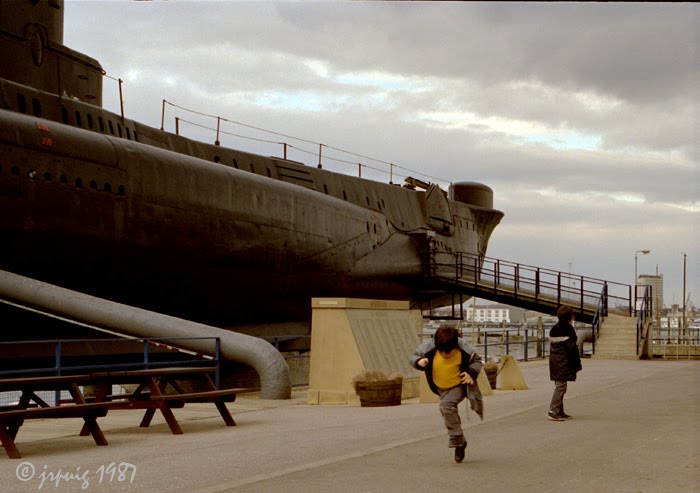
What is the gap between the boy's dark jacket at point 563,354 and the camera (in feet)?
35.5

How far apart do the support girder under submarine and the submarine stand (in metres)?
0.03

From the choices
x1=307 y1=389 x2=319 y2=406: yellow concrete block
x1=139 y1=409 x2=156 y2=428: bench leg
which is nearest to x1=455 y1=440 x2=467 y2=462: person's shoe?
x1=139 y1=409 x2=156 y2=428: bench leg

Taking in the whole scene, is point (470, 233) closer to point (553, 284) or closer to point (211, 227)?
point (553, 284)

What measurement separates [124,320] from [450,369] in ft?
26.3

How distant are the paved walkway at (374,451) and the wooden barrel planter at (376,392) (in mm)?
297

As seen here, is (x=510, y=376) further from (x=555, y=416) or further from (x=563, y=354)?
(x=555, y=416)

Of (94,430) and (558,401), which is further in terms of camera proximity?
(558,401)

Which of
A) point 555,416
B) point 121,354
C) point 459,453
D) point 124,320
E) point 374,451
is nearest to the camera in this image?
point 459,453

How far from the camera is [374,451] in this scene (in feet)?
26.7

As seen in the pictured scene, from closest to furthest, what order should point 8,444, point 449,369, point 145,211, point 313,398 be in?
point 8,444, point 449,369, point 313,398, point 145,211

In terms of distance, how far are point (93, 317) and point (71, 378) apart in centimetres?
559

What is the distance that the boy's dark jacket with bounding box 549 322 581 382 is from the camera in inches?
426

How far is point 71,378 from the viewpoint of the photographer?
347 inches

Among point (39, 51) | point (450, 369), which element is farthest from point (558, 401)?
point (39, 51)
